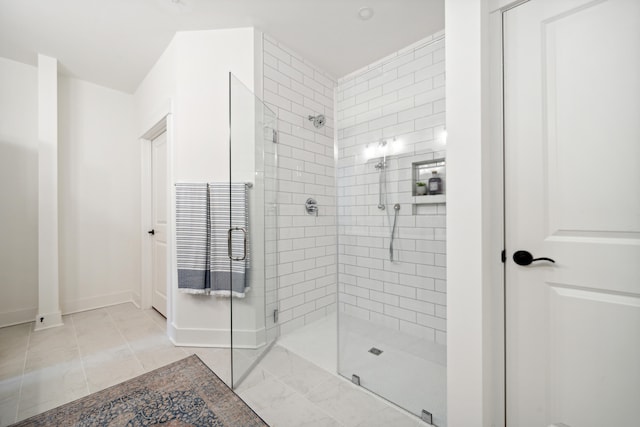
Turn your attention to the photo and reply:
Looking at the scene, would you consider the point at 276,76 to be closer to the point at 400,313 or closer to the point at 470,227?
the point at 470,227

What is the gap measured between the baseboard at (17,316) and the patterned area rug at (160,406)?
6.56ft

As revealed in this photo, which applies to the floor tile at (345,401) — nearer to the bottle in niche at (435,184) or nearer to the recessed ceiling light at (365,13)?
the bottle in niche at (435,184)

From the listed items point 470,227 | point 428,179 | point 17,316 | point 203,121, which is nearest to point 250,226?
point 203,121

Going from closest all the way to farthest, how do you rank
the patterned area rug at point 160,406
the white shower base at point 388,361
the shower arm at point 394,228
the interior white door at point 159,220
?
the patterned area rug at point 160,406 → the white shower base at point 388,361 → the shower arm at point 394,228 → the interior white door at point 159,220

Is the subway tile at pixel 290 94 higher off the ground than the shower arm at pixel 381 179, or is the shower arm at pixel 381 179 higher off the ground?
the subway tile at pixel 290 94

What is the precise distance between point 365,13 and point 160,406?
3.12 meters

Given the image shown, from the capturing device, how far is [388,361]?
73.9 inches

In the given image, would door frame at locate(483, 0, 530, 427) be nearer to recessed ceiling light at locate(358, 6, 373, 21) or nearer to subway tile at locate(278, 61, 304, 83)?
recessed ceiling light at locate(358, 6, 373, 21)

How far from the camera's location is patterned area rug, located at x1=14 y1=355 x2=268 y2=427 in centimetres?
143

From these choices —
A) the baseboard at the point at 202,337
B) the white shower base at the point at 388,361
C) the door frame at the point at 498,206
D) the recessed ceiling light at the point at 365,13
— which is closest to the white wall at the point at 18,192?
the baseboard at the point at 202,337

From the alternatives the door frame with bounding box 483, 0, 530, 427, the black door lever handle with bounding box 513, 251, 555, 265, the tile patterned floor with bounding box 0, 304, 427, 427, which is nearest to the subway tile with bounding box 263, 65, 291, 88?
the door frame with bounding box 483, 0, 530, 427

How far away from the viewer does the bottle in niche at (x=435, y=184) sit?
1.62 meters

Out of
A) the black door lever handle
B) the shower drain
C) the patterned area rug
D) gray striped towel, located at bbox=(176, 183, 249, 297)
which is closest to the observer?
the black door lever handle

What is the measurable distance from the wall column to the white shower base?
243cm
